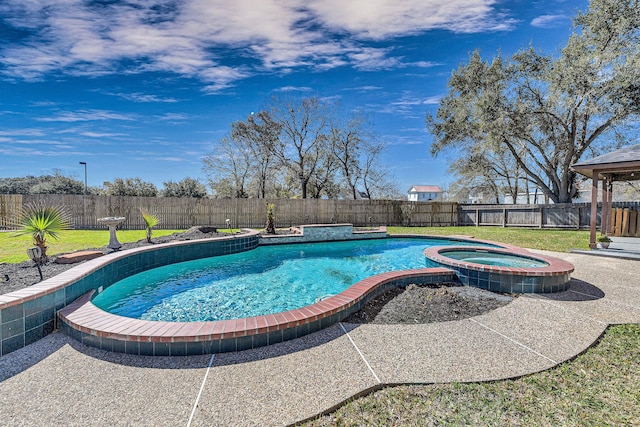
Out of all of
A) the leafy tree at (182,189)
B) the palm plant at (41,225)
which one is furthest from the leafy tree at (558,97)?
the leafy tree at (182,189)

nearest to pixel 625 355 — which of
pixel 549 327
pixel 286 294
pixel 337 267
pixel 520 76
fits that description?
pixel 549 327

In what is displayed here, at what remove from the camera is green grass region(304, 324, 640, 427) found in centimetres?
176

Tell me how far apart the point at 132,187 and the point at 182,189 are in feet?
11.4

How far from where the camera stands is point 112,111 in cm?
1562

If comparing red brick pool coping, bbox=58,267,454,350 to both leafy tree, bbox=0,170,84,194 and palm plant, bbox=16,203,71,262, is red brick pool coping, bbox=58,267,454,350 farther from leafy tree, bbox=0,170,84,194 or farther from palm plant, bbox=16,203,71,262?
leafy tree, bbox=0,170,84,194

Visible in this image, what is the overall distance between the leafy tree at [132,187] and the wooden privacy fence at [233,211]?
303 inches

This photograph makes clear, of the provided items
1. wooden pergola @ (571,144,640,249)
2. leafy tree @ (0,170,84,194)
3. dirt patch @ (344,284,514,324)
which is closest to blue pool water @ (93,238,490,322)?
dirt patch @ (344,284,514,324)

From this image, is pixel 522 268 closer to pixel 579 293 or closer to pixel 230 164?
pixel 579 293

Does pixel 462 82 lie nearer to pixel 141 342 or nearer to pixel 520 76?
pixel 520 76

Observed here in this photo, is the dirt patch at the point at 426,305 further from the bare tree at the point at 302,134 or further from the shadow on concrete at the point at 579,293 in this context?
the bare tree at the point at 302,134

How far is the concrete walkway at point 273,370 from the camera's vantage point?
1.84 meters

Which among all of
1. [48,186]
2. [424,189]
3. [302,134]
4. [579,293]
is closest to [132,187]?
[48,186]

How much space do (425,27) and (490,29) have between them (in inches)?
88.7

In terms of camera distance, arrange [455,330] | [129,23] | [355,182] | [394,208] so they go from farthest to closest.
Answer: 1. [355,182]
2. [394,208]
3. [129,23]
4. [455,330]
